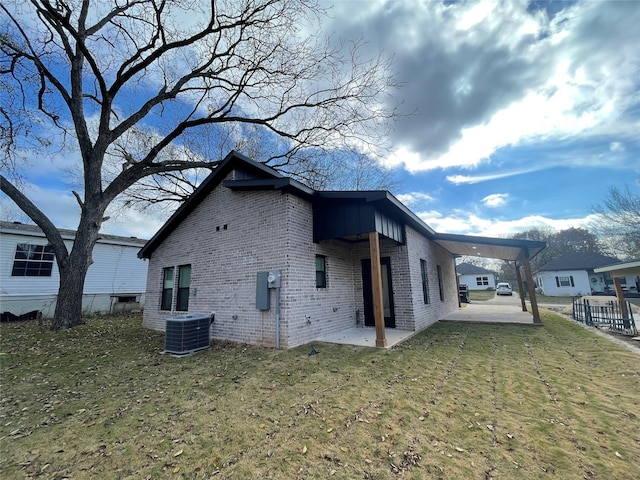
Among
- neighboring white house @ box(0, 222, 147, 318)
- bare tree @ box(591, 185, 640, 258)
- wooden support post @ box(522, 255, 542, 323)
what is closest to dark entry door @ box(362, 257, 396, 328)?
wooden support post @ box(522, 255, 542, 323)

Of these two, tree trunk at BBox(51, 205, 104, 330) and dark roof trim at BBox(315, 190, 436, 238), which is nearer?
dark roof trim at BBox(315, 190, 436, 238)

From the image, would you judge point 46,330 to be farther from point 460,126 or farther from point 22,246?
point 460,126

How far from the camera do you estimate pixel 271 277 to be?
658 centimetres

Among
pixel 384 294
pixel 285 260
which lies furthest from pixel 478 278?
pixel 285 260

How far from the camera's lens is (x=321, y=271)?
26.3 ft

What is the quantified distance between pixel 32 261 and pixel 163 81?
1084 cm

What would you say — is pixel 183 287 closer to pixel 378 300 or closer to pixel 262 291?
pixel 262 291

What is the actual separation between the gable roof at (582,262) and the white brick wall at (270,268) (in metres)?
29.9

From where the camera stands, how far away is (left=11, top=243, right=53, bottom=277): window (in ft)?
41.2

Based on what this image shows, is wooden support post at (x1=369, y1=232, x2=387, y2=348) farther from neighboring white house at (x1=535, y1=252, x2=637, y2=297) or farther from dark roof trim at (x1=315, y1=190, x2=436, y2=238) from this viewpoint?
neighboring white house at (x1=535, y1=252, x2=637, y2=297)

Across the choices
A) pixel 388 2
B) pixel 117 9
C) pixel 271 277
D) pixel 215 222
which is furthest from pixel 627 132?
pixel 117 9

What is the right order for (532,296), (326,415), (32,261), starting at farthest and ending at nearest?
(32,261)
(532,296)
(326,415)

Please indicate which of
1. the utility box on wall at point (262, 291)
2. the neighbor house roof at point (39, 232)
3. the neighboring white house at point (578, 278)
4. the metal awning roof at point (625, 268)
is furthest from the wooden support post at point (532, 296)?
the neighboring white house at point (578, 278)

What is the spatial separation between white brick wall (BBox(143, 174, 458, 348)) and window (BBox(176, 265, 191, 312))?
367 millimetres
